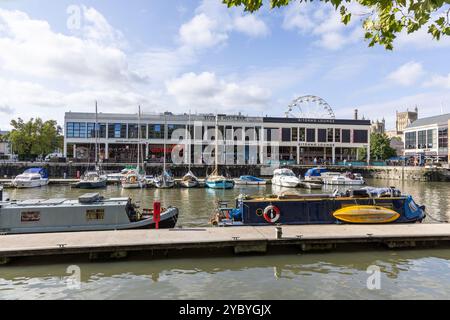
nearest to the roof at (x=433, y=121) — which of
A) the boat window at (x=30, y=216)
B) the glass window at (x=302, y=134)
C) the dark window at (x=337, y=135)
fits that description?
the dark window at (x=337, y=135)

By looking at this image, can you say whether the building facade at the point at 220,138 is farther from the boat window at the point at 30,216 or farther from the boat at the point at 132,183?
the boat window at the point at 30,216

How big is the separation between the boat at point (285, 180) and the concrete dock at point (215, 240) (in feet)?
133

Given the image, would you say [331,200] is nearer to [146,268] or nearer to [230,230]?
[230,230]

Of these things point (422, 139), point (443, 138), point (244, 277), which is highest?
point (422, 139)

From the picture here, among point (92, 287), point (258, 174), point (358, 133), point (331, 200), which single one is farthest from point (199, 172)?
point (92, 287)

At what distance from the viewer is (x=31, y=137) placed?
8412 centimetres

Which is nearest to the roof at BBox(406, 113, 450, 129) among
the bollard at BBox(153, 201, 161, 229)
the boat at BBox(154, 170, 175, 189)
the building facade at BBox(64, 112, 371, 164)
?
the building facade at BBox(64, 112, 371, 164)

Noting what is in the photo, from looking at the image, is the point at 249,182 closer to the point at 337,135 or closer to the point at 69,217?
the point at 69,217

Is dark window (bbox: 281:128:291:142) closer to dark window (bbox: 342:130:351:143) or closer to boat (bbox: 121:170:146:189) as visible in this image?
dark window (bbox: 342:130:351:143)

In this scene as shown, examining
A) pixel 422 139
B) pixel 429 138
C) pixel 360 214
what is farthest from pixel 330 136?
pixel 360 214

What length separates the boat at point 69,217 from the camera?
1738 cm

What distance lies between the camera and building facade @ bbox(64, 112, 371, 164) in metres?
89.4

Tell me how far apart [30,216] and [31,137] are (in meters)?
76.1
